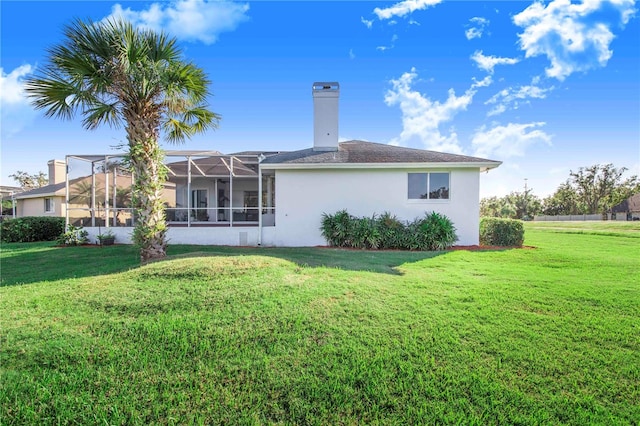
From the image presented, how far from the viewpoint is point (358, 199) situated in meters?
12.1

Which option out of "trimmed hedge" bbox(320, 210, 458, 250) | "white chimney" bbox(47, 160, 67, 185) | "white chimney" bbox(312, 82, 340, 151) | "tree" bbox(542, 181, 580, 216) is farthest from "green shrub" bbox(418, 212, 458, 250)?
"tree" bbox(542, 181, 580, 216)

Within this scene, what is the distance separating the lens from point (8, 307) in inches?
183

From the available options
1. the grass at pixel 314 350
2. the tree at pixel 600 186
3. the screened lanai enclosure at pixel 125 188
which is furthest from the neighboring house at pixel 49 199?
the tree at pixel 600 186

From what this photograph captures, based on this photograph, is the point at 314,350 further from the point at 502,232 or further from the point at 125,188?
the point at 125,188

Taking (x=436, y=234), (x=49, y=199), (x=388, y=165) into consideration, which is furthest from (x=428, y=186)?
(x=49, y=199)

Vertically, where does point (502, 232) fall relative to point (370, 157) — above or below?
below

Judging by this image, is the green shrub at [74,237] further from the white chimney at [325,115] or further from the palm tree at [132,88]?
the white chimney at [325,115]

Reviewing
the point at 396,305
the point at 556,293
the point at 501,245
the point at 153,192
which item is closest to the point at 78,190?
the point at 153,192

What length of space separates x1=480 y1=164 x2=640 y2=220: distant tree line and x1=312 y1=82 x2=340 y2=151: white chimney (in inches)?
1733

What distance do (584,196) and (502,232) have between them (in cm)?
5855

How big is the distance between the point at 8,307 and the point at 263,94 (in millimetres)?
13284

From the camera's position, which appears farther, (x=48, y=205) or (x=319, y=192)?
(x=48, y=205)

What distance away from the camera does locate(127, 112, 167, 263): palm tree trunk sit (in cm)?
780

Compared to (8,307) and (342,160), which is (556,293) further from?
(8,307)
